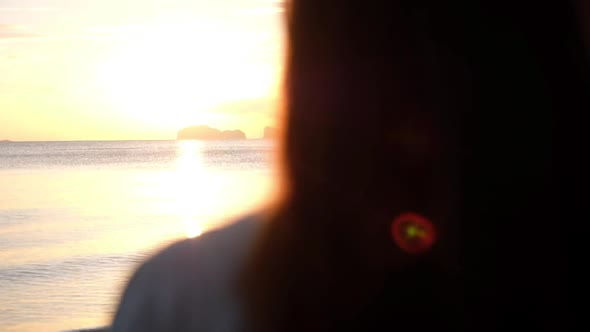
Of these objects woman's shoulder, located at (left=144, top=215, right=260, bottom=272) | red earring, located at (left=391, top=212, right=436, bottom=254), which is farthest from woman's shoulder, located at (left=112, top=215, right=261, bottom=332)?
red earring, located at (left=391, top=212, right=436, bottom=254)

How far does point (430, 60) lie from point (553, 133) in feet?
0.72

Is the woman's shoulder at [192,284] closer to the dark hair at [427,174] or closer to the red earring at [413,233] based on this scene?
the dark hair at [427,174]

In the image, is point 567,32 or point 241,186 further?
point 241,186

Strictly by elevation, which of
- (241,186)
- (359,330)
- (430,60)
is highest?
(430,60)

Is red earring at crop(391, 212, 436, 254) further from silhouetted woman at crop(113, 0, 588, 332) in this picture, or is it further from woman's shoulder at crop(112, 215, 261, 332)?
woman's shoulder at crop(112, 215, 261, 332)

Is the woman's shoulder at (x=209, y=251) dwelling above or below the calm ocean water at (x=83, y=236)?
above

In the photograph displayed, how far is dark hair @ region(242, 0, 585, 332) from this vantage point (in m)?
1.41

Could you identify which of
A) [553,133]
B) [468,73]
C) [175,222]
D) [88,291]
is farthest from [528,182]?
[175,222]

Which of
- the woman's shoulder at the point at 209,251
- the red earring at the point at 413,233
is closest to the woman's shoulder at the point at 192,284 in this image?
the woman's shoulder at the point at 209,251

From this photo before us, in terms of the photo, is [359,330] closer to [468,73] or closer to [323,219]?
[323,219]

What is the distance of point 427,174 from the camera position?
4.65 feet

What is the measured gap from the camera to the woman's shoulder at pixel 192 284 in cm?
142

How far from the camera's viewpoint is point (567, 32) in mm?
1449

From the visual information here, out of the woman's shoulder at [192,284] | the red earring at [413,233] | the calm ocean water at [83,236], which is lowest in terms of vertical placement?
the calm ocean water at [83,236]
